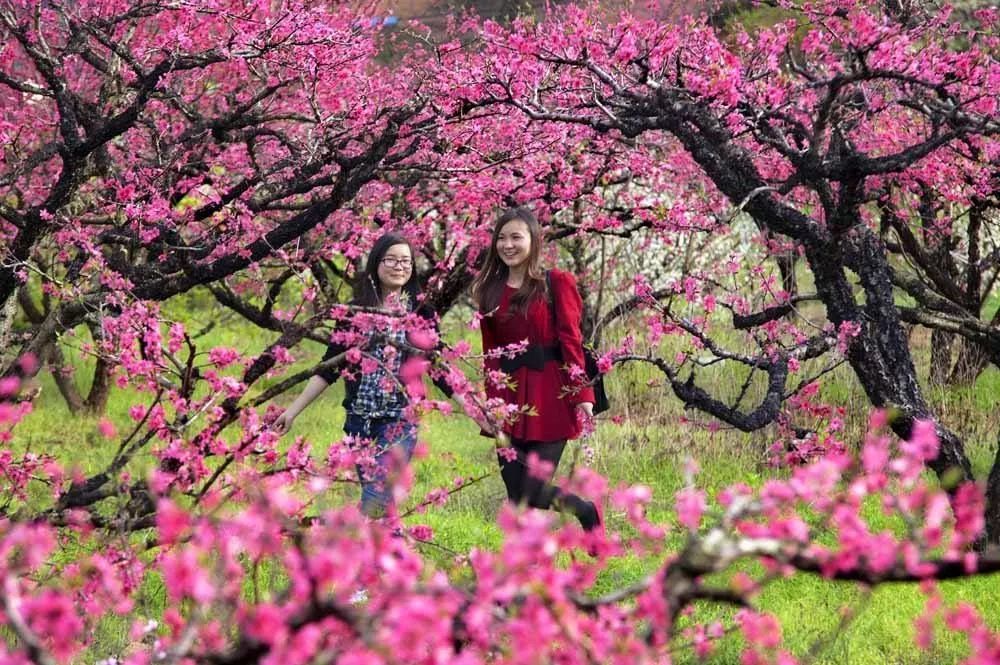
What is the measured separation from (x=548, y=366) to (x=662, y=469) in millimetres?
2622

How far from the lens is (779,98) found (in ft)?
18.1

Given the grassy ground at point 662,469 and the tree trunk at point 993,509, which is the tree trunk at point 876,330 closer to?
the tree trunk at point 993,509

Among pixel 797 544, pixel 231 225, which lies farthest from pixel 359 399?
pixel 797 544

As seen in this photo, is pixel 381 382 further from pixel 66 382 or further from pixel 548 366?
pixel 66 382

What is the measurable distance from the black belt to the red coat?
0.02m

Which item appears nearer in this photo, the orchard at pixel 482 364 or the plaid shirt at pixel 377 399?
the orchard at pixel 482 364

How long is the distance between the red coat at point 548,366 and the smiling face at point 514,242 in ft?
0.63

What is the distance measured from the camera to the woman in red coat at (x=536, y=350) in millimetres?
5375

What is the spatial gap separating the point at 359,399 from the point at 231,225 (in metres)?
2.13

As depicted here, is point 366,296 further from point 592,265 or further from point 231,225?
point 592,265

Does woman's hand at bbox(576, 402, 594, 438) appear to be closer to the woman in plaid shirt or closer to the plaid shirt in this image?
the woman in plaid shirt

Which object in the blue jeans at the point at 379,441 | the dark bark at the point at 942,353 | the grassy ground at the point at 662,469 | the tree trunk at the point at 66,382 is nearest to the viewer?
the grassy ground at the point at 662,469

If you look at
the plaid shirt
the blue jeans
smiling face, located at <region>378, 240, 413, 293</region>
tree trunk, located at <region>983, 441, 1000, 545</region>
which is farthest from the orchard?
smiling face, located at <region>378, 240, 413, 293</region>

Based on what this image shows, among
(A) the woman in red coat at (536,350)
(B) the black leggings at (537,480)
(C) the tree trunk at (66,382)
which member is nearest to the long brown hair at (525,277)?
(A) the woman in red coat at (536,350)
